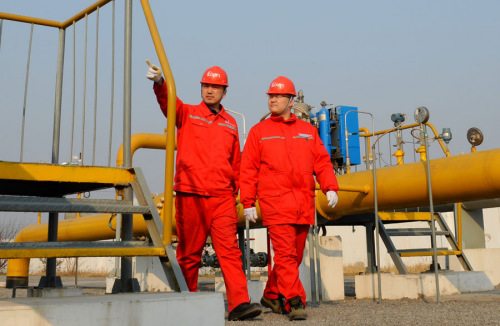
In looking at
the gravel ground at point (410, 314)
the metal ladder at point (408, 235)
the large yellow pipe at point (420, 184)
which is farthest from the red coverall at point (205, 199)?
the metal ladder at point (408, 235)

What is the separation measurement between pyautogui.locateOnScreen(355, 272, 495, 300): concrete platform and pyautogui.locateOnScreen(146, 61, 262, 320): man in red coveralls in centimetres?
285

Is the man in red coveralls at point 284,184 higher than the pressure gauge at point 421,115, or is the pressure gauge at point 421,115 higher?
the pressure gauge at point 421,115

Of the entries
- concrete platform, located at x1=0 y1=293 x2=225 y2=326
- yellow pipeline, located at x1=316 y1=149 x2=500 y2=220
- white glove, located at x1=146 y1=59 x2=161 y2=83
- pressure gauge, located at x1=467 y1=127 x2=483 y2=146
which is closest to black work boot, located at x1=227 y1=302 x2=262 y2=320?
concrete platform, located at x1=0 y1=293 x2=225 y2=326

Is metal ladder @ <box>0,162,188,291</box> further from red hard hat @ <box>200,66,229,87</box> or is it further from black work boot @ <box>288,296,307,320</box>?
black work boot @ <box>288,296,307,320</box>

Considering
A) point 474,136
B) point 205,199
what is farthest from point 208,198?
point 474,136

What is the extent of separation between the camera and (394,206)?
648 centimetres

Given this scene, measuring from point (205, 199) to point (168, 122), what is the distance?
97 cm

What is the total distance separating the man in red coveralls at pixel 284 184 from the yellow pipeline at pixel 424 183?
1.72 m

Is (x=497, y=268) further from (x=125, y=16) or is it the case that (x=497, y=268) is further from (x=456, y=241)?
(x=125, y=16)

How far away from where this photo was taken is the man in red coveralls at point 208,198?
12.8ft

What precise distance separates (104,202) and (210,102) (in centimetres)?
148

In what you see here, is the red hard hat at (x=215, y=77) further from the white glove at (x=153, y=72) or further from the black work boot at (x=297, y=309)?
the black work boot at (x=297, y=309)

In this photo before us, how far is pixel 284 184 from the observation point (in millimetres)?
4363

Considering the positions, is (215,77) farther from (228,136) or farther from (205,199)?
(205,199)
